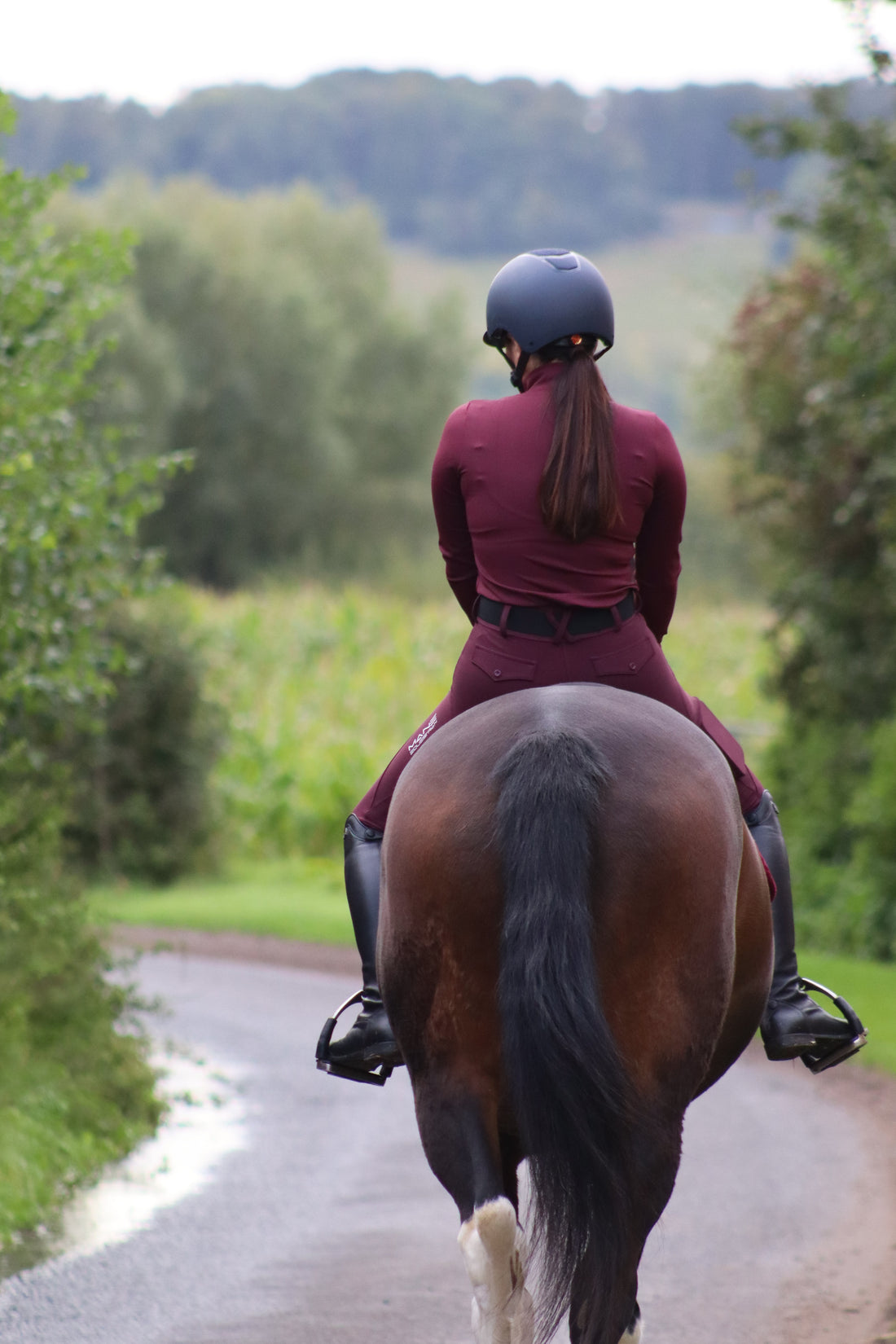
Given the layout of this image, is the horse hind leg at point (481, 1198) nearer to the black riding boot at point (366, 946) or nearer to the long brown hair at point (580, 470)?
the black riding boot at point (366, 946)

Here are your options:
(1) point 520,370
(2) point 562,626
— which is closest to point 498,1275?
(2) point 562,626

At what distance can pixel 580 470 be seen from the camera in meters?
4.00

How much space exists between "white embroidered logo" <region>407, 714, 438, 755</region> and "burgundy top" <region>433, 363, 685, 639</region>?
0.34 metres

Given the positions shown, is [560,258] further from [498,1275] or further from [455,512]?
[498,1275]

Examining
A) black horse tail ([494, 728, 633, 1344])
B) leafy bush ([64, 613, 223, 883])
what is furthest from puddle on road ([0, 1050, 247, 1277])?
leafy bush ([64, 613, 223, 883])

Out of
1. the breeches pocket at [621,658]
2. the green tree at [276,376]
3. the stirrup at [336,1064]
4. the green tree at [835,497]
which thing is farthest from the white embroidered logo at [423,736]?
the green tree at [276,376]

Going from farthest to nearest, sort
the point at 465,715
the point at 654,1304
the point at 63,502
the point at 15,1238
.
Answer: the point at 63,502 < the point at 15,1238 < the point at 654,1304 < the point at 465,715

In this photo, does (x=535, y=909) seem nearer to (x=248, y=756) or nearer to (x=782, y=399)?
(x=782, y=399)

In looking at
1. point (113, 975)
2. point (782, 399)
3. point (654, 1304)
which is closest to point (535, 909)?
point (654, 1304)

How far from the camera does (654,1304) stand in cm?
605

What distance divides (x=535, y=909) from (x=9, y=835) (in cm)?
540

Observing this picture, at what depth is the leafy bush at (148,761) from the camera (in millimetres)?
20297

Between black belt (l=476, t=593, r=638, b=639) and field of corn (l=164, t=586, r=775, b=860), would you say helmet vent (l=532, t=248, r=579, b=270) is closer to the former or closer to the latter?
black belt (l=476, t=593, r=638, b=639)

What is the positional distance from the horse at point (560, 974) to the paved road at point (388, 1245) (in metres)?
0.57
